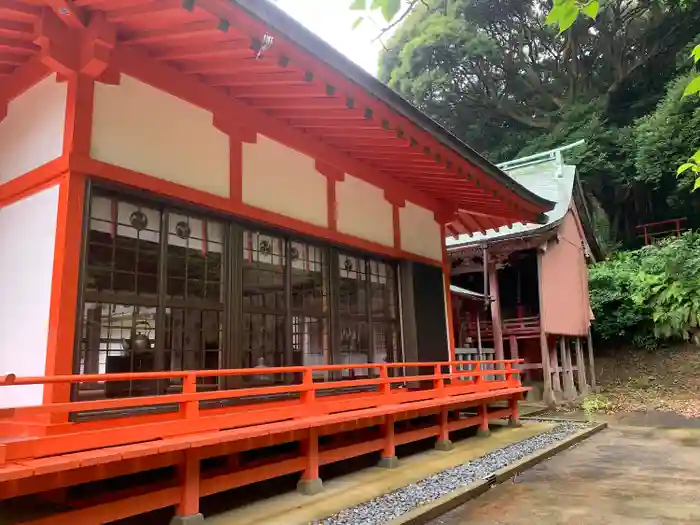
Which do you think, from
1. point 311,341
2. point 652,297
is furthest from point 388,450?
point 652,297

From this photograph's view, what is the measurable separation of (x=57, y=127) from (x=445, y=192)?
20.2 ft

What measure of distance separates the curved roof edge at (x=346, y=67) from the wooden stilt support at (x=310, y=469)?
3.50 m

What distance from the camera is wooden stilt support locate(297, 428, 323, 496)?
219 inches


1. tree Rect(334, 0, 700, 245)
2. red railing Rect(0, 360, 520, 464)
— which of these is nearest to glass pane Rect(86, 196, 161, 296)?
red railing Rect(0, 360, 520, 464)

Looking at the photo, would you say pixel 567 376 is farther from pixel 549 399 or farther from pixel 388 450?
pixel 388 450

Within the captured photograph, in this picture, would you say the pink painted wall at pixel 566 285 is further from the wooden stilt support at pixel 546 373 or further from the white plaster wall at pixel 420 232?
the white plaster wall at pixel 420 232

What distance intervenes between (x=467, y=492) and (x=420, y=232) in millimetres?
4545

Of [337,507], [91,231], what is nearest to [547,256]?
[337,507]

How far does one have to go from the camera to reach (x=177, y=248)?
5.29 meters

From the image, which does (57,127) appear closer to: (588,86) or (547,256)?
(547,256)

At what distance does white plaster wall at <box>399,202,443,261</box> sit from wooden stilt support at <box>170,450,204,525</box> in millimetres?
5064

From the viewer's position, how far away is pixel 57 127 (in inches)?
179

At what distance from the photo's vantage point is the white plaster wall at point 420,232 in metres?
8.72

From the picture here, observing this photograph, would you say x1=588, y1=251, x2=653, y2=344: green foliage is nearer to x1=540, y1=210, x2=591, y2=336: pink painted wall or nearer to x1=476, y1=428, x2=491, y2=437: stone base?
x1=540, y1=210, x2=591, y2=336: pink painted wall
